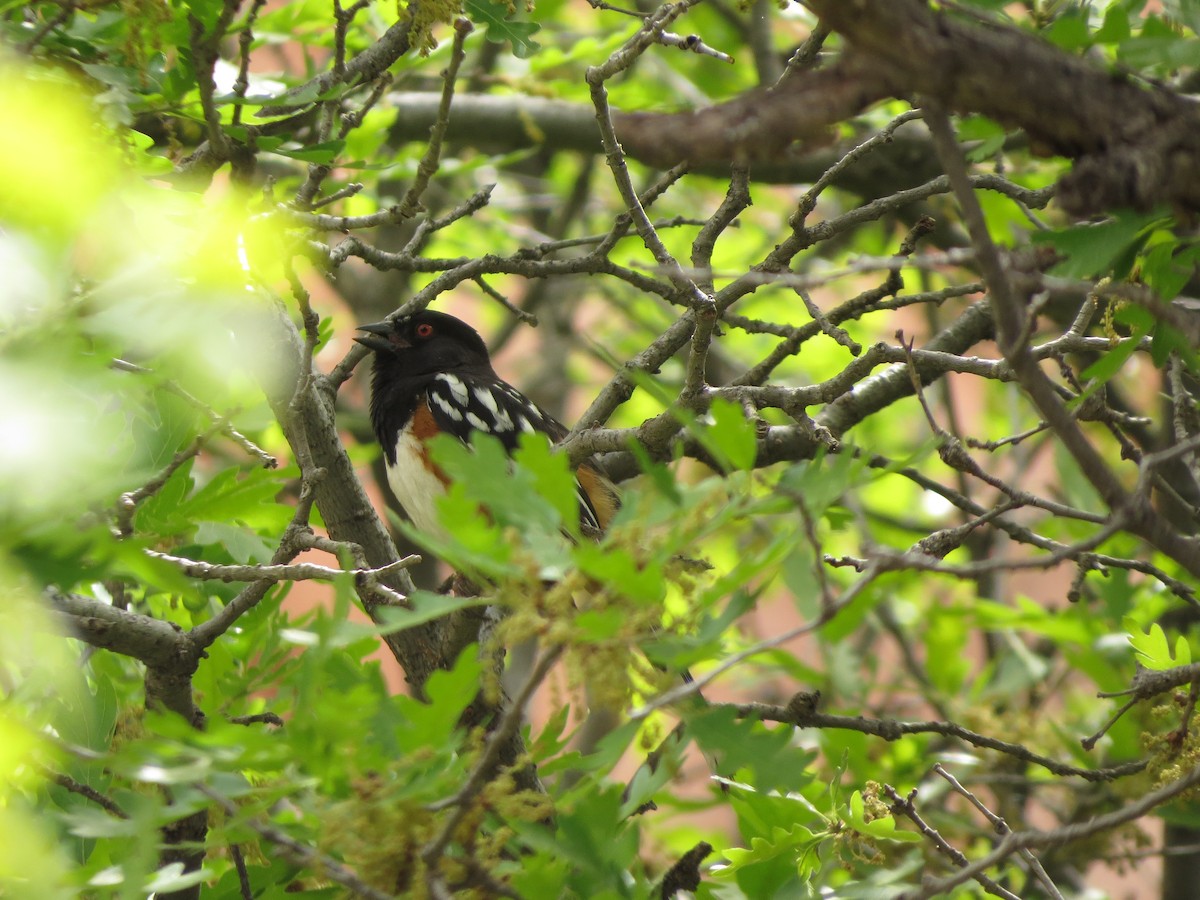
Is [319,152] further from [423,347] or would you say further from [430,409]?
[423,347]

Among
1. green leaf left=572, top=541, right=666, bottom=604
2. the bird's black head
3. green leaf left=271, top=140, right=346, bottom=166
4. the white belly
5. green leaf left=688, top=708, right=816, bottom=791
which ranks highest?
green leaf left=271, top=140, right=346, bottom=166

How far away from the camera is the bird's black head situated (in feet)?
14.2

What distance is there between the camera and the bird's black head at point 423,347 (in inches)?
171

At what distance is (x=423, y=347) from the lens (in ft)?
14.5

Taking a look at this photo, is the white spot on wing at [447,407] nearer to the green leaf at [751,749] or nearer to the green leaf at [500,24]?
the green leaf at [500,24]

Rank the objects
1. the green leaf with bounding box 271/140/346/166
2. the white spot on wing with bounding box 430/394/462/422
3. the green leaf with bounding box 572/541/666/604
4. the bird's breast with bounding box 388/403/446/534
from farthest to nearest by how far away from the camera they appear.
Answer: the white spot on wing with bounding box 430/394/462/422, the bird's breast with bounding box 388/403/446/534, the green leaf with bounding box 271/140/346/166, the green leaf with bounding box 572/541/666/604

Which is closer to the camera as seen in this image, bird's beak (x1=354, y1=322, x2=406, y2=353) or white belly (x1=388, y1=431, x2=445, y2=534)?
white belly (x1=388, y1=431, x2=445, y2=534)

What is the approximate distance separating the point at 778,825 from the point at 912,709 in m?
3.61

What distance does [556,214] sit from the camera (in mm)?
5801

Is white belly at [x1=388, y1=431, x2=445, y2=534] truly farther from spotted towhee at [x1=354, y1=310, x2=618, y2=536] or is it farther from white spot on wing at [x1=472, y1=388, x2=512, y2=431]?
white spot on wing at [x1=472, y1=388, x2=512, y2=431]

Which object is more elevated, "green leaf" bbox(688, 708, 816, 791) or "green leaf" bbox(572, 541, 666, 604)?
"green leaf" bbox(572, 541, 666, 604)

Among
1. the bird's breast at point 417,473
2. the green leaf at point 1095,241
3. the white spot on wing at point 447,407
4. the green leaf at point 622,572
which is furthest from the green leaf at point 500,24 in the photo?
the white spot on wing at point 447,407

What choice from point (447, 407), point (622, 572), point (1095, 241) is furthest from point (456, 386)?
point (622, 572)

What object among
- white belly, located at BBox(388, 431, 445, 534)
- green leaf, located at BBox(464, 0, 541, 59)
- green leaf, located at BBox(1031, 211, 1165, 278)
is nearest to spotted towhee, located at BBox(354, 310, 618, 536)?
white belly, located at BBox(388, 431, 445, 534)
